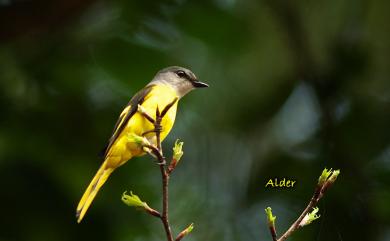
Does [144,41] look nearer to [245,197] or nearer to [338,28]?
[245,197]

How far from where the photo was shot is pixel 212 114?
224 inches

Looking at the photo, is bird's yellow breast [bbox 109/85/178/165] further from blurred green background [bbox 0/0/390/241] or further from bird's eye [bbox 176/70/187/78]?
blurred green background [bbox 0/0/390/241]

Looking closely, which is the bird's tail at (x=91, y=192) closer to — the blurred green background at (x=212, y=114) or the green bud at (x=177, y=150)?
the green bud at (x=177, y=150)

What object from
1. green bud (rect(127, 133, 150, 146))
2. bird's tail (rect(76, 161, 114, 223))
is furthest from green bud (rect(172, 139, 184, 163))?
bird's tail (rect(76, 161, 114, 223))

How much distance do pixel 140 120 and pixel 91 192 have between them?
312 mm

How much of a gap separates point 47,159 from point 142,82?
1.09 m

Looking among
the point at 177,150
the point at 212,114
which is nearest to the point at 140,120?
the point at 177,150

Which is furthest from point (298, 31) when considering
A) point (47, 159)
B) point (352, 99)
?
point (47, 159)

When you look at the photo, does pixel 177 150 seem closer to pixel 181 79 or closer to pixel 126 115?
pixel 126 115

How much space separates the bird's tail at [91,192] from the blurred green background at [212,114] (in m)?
1.77

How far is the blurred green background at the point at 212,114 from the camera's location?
4684mm

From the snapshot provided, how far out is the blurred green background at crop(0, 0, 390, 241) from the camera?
4.68 m

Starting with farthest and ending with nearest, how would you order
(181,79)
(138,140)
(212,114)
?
(212,114) → (181,79) → (138,140)

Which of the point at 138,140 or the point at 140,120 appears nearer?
the point at 138,140
